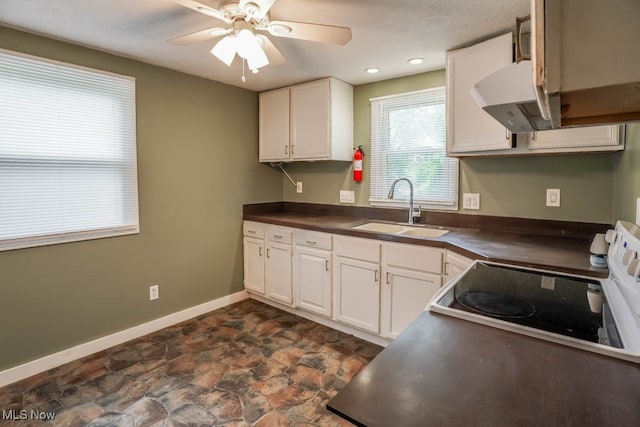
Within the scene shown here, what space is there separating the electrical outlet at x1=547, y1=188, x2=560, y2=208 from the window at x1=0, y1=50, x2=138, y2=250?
3.03 meters

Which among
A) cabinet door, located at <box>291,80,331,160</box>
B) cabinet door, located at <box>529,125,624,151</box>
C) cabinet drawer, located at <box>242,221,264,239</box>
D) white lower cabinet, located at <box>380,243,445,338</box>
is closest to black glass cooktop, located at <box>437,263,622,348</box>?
white lower cabinet, located at <box>380,243,445,338</box>

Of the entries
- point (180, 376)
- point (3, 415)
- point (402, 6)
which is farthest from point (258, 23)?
point (3, 415)

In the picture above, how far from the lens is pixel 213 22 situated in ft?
6.56

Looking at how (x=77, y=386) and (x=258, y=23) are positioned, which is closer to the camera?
(x=258, y=23)

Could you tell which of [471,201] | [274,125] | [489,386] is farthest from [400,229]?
[489,386]

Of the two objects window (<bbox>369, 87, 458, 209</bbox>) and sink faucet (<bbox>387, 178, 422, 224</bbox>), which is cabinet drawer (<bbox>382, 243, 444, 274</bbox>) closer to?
sink faucet (<bbox>387, 178, 422, 224</bbox>)

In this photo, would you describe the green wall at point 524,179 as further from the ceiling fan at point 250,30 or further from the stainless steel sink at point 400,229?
the ceiling fan at point 250,30

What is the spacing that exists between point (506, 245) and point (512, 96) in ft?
4.17

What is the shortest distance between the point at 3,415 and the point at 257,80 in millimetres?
2896

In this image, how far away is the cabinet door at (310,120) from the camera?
3.08 meters

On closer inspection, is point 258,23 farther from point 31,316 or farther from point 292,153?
point 31,316

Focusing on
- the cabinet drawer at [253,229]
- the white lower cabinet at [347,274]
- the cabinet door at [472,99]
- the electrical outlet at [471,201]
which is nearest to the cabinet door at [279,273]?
the white lower cabinet at [347,274]

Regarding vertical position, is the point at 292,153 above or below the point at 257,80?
below

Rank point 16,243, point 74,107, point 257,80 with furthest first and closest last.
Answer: point 257,80
point 74,107
point 16,243
